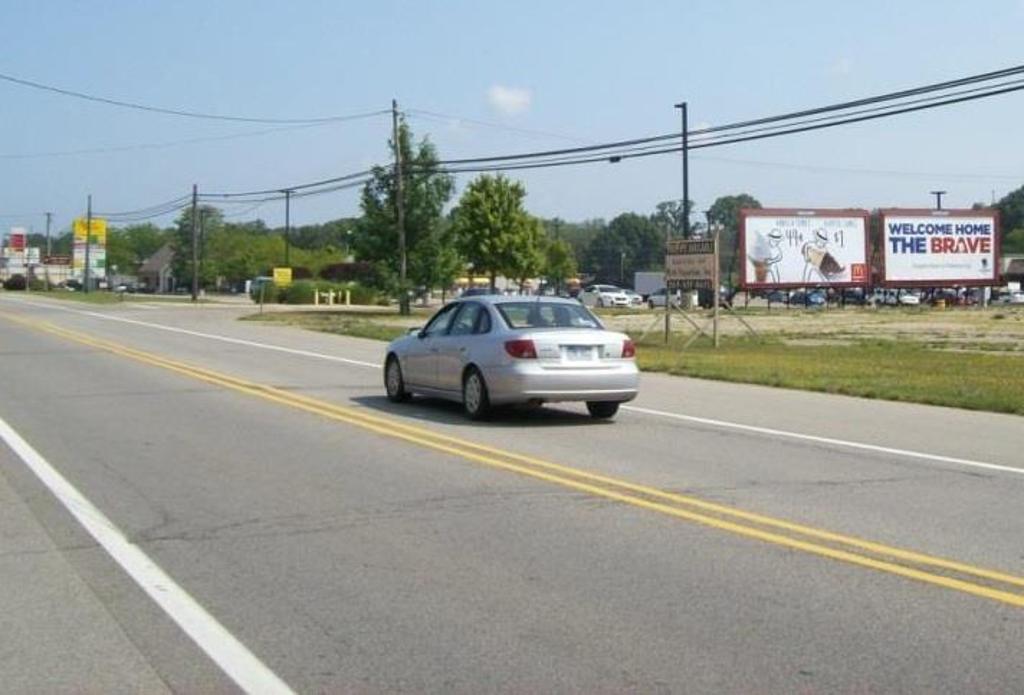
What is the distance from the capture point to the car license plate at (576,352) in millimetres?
14680

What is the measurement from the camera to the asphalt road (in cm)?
575

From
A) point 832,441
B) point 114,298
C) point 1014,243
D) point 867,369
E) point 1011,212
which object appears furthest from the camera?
point 1011,212

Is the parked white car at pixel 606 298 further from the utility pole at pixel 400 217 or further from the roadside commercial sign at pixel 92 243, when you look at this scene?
the roadside commercial sign at pixel 92 243

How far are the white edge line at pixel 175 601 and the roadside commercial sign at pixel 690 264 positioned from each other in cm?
2403

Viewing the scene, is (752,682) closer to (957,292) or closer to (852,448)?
(852,448)

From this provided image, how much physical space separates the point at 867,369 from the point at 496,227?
41.4 metres

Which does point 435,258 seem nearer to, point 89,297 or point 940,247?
point 940,247

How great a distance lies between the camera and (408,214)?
57.5 metres

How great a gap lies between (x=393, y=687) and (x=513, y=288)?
80.6 metres

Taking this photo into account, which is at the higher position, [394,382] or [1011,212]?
[1011,212]

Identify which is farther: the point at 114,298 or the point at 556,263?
the point at 556,263

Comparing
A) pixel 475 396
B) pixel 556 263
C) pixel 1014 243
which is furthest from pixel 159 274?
pixel 475 396

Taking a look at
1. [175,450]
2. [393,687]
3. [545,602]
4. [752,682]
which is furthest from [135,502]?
[752,682]

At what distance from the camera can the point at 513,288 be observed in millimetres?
85812
